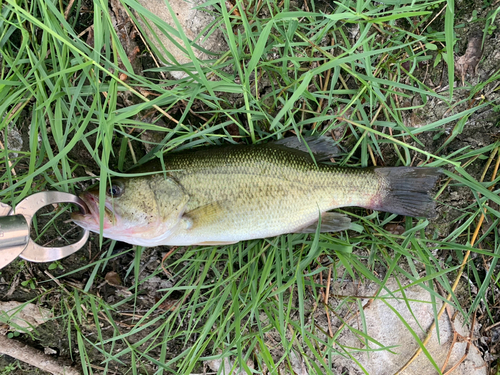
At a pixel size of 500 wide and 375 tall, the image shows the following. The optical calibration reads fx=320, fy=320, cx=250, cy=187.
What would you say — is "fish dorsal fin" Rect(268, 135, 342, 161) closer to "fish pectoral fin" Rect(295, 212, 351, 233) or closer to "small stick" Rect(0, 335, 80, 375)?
"fish pectoral fin" Rect(295, 212, 351, 233)

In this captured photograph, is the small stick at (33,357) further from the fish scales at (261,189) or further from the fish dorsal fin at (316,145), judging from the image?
the fish dorsal fin at (316,145)

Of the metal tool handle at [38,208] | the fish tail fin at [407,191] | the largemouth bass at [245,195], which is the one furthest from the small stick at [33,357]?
the fish tail fin at [407,191]

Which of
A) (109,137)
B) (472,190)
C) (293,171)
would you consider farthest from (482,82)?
(109,137)

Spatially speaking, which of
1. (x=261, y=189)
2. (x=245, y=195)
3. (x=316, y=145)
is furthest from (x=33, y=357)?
(x=316, y=145)

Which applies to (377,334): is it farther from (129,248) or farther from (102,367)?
(102,367)

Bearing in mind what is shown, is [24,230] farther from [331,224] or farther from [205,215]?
[331,224]

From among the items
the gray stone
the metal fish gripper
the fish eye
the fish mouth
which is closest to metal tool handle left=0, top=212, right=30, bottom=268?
the metal fish gripper
